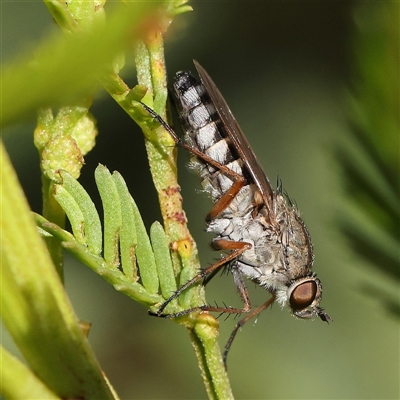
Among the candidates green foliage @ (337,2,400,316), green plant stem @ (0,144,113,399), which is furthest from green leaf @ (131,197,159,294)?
green plant stem @ (0,144,113,399)

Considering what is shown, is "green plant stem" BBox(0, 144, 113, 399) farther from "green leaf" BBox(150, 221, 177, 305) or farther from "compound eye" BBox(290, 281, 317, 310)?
"compound eye" BBox(290, 281, 317, 310)

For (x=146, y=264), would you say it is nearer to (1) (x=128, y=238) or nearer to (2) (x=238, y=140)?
(1) (x=128, y=238)

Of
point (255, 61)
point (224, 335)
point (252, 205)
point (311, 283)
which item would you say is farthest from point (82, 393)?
point (255, 61)

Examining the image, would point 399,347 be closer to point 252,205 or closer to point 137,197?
point 252,205

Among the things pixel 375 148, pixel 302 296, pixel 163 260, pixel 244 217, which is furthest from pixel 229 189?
pixel 375 148

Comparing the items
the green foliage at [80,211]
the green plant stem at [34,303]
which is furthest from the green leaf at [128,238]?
the green plant stem at [34,303]

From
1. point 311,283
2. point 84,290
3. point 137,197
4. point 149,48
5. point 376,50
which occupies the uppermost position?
point 149,48

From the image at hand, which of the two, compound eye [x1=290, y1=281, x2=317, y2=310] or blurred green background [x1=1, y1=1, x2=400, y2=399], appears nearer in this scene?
compound eye [x1=290, y1=281, x2=317, y2=310]
